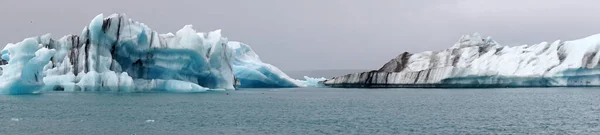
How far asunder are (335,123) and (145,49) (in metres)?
35.1

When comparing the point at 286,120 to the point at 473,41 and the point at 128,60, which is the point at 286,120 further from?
the point at 473,41

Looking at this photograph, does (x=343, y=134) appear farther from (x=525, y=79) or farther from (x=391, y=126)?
(x=525, y=79)

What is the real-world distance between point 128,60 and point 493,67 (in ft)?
158

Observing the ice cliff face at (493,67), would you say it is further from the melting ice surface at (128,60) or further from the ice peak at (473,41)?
the melting ice surface at (128,60)

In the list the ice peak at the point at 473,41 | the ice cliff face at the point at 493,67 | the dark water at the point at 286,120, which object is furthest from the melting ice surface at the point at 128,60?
the ice peak at the point at 473,41

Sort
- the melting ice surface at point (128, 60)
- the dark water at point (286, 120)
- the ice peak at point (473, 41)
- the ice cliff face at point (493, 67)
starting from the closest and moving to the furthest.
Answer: the dark water at point (286, 120)
the melting ice surface at point (128, 60)
the ice cliff face at point (493, 67)
the ice peak at point (473, 41)

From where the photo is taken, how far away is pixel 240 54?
284 feet

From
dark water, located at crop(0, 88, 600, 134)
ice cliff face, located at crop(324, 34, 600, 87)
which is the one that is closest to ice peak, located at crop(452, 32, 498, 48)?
ice cliff face, located at crop(324, 34, 600, 87)

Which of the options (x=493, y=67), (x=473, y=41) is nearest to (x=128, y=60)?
(x=493, y=67)

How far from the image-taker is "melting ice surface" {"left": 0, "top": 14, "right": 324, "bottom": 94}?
5756 centimetres

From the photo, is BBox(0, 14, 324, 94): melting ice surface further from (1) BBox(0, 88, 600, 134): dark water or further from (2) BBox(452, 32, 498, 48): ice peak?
(2) BBox(452, 32, 498, 48): ice peak

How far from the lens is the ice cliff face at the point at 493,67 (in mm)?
75500

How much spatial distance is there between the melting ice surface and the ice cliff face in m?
30.6

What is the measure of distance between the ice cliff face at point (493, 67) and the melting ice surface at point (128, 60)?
100 ft
